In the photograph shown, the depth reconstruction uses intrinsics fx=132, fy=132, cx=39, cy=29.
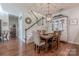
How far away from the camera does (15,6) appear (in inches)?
89.4

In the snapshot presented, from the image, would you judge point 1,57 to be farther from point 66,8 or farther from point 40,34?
point 66,8

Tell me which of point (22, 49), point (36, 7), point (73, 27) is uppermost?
point (36, 7)

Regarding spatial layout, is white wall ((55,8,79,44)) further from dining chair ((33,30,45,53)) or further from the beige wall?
dining chair ((33,30,45,53))

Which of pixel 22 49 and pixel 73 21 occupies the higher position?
pixel 73 21

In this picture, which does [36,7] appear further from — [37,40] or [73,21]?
[73,21]

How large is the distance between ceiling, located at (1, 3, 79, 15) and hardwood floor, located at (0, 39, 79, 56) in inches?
21.0

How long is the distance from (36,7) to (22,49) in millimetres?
769

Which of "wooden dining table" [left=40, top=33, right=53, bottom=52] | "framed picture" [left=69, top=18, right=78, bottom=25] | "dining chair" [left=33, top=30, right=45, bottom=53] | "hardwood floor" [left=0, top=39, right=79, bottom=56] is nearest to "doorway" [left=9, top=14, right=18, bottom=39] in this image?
"hardwood floor" [left=0, top=39, right=79, bottom=56]

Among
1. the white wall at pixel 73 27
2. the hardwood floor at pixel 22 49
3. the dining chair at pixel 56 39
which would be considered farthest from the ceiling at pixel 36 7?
the hardwood floor at pixel 22 49

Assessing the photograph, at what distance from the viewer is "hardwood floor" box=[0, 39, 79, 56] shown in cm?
227

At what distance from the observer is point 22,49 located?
2297 millimetres

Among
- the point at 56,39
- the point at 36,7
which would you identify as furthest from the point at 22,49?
the point at 36,7

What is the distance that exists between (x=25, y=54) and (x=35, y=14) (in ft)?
2.37

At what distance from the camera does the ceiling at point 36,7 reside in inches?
88.7
